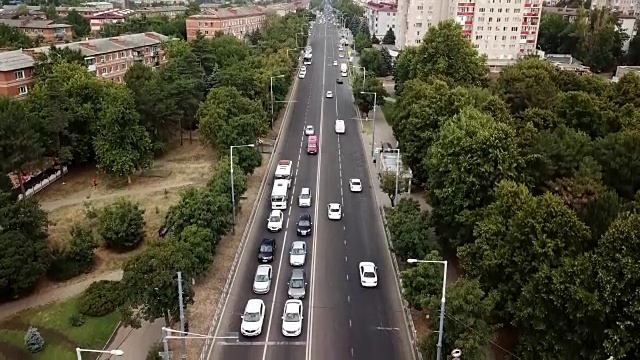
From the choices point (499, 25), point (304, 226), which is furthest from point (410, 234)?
point (499, 25)

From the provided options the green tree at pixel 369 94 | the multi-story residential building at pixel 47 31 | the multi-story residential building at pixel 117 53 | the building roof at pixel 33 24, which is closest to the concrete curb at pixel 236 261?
the green tree at pixel 369 94

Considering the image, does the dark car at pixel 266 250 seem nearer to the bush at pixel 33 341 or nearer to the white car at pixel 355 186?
the white car at pixel 355 186

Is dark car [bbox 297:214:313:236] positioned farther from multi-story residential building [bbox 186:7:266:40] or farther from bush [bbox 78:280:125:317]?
multi-story residential building [bbox 186:7:266:40]

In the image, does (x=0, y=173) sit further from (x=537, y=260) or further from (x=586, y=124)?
(x=586, y=124)

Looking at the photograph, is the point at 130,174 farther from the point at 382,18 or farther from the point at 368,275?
the point at 382,18

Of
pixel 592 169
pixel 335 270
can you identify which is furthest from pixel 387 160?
pixel 592 169
